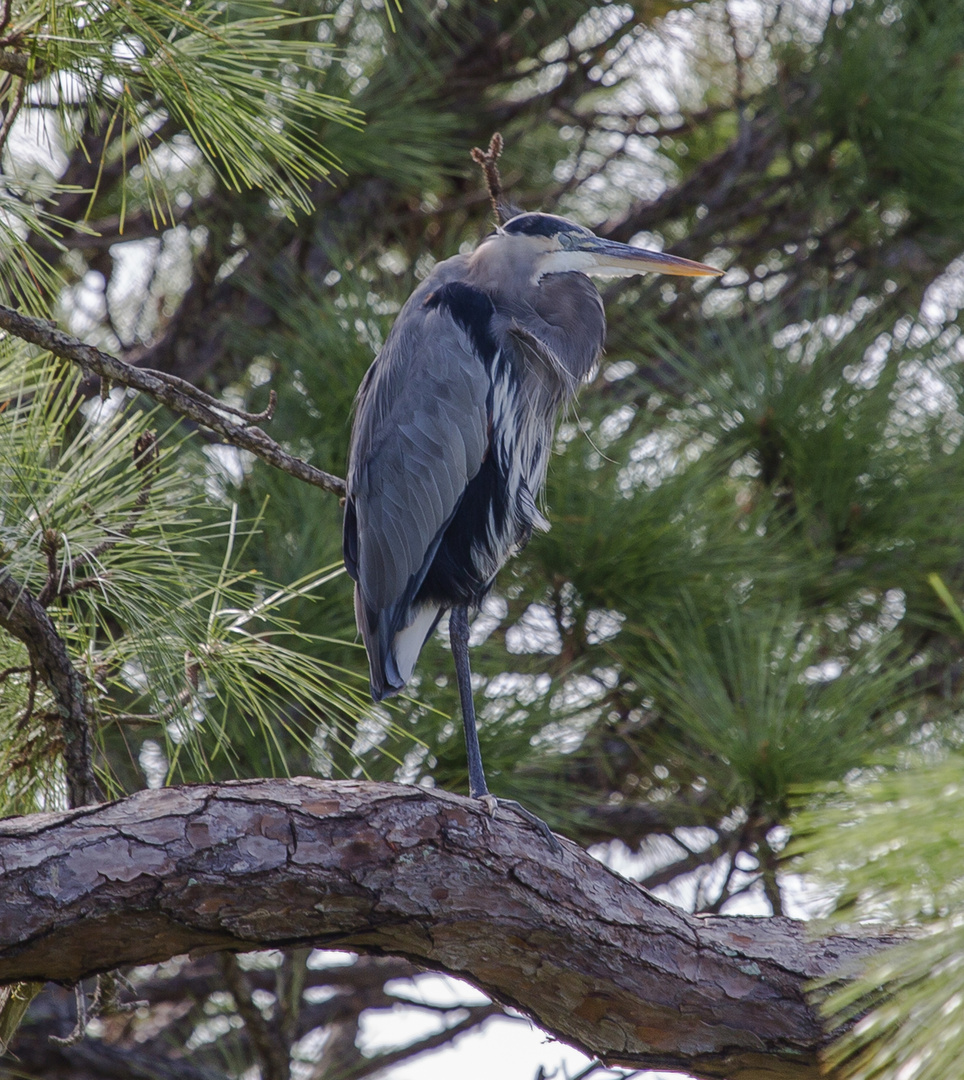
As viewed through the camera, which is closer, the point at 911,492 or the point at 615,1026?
the point at 615,1026

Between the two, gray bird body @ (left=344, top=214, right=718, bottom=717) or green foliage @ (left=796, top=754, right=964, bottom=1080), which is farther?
gray bird body @ (left=344, top=214, right=718, bottom=717)

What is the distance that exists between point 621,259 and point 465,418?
1.09 ft

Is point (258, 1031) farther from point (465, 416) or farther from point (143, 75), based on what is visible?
point (143, 75)

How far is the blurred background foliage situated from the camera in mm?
1264

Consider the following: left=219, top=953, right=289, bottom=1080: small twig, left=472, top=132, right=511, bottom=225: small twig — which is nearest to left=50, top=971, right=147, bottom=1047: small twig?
left=219, top=953, right=289, bottom=1080: small twig

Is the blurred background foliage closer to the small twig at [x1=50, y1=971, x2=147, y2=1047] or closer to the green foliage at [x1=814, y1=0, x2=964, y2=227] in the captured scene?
the green foliage at [x1=814, y1=0, x2=964, y2=227]

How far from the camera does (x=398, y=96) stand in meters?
2.21

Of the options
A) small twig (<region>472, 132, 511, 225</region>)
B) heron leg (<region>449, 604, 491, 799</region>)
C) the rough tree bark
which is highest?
small twig (<region>472, 132, 511, 225</region>)

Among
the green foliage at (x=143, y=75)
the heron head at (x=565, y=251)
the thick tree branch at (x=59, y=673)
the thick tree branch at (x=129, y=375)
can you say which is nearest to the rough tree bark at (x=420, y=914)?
the thick tree branch at (x=59, y=673)

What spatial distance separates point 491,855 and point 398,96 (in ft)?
5.21

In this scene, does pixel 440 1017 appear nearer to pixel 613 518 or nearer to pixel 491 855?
pixel 613 518

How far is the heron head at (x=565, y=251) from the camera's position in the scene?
1.67 meters

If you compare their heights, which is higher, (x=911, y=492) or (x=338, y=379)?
(x=338, y=379)

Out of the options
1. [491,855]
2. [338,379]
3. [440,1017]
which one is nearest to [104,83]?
[338,379]
